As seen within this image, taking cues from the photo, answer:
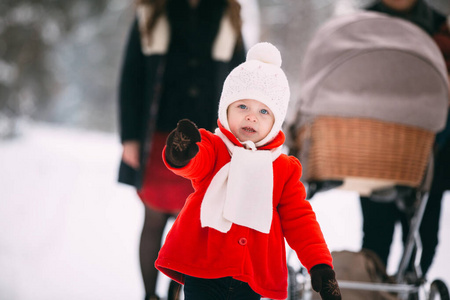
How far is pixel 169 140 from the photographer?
89 cm

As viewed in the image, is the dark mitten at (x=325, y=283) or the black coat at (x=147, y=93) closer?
the dark mitten at (x=325, y=283)

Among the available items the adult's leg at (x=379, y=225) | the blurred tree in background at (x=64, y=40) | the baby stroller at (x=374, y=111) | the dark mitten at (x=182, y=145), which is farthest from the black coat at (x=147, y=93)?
the blurred tree in background at (x=64, y=40)

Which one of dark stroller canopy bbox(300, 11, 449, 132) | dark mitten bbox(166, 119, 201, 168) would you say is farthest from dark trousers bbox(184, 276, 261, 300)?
dark stroller canopy bbox(300, 11, 449, 132)

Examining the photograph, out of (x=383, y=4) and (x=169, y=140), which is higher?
(x=383, y=4)

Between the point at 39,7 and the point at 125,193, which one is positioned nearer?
the point at 125,193

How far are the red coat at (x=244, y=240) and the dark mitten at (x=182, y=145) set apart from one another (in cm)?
5

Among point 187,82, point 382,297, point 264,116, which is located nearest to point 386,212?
point 382,297

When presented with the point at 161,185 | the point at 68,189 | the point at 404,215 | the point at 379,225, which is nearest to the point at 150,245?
the point at 161,185

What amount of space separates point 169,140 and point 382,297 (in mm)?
1253

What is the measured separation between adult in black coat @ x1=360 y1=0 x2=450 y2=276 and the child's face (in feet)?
3.37

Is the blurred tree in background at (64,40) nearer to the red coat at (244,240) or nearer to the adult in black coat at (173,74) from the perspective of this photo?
the adult in black coat at (173,74)

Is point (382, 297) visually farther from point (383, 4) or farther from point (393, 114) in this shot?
point (383, 4)

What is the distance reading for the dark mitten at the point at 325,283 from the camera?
94 centimetres

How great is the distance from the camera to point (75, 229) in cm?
320
